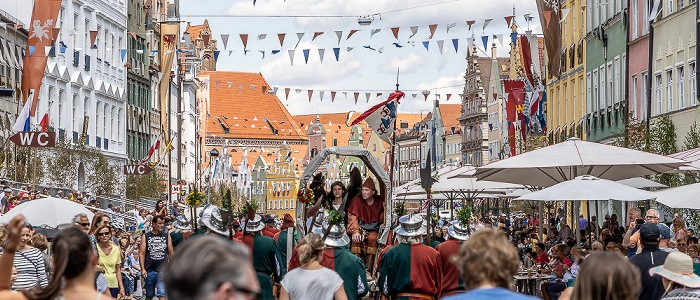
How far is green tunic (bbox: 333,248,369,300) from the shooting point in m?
11.5

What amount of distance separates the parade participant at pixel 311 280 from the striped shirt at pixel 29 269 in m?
2.38

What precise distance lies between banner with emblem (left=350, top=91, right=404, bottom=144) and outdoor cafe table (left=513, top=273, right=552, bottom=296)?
1301cm

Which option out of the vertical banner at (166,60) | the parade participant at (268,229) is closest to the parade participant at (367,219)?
the parade participant at (268,229)

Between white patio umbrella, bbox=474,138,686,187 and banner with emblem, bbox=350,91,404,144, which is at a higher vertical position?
banner with emblem, bbox=350,91,404,144

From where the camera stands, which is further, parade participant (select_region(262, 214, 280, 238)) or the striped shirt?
parade participant (select_region(262, 214, 280, 238))

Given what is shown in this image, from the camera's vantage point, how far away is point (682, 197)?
15781 millimetres

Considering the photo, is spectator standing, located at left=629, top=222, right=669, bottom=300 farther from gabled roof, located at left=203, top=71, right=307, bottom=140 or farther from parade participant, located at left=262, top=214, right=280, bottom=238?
gabled roof, located at left=203, top=71, right=307, bottom=140

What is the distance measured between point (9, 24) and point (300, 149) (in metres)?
133

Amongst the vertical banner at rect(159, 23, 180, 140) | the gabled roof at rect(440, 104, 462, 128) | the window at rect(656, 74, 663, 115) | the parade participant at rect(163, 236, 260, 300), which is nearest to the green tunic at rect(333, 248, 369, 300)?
the parade participant at rect(163, 236, 260, 300)

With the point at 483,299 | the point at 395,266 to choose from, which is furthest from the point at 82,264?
the point at 395,266

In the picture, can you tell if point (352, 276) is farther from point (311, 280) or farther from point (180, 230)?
point (180, 230)

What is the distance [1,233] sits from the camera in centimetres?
1045

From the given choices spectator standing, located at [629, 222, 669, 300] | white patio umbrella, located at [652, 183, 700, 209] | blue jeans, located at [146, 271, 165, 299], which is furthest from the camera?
blue jeans, located at [146, 271, 165, 299]

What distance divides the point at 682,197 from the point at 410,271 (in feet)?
19.5
